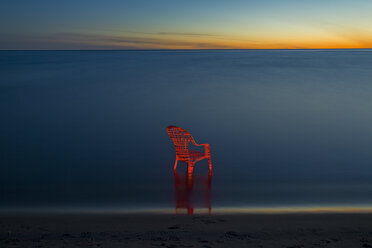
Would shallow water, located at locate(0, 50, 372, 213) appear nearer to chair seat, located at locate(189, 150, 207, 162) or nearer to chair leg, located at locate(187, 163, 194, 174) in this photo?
chair leg, located at locate(187, 163, 194, 174)

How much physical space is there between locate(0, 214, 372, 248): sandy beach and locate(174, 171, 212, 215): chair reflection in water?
1.57 feet

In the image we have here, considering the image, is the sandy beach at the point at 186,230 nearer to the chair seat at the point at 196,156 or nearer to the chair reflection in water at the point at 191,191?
the chair reflection in water at the point at 191,191

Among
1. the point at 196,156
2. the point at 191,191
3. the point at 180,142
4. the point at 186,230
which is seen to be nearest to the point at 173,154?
the point at 196,156

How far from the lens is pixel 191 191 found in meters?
5.78

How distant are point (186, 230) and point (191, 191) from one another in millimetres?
1701

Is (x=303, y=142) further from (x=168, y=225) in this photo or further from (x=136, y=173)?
(x=168, y=225)

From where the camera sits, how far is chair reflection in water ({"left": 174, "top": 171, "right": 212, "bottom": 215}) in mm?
5227

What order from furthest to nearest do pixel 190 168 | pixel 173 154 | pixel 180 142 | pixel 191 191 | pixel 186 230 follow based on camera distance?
pixel 173 154, pixel 190 168, pixel 180 142, pixel 191 191, pixel 186 230

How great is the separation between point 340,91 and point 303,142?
1429 cm

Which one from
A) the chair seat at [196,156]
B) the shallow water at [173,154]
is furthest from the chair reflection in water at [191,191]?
the chair seat at [196,156]

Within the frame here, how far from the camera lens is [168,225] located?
4.30 m

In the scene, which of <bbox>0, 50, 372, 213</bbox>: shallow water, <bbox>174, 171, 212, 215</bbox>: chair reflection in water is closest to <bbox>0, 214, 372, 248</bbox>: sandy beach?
<bbox>174, 171, 212, 215</bbox>: chair reflection in water

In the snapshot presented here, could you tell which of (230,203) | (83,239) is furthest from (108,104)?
(83,239)

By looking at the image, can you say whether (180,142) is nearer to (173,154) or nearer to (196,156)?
(196,156)
